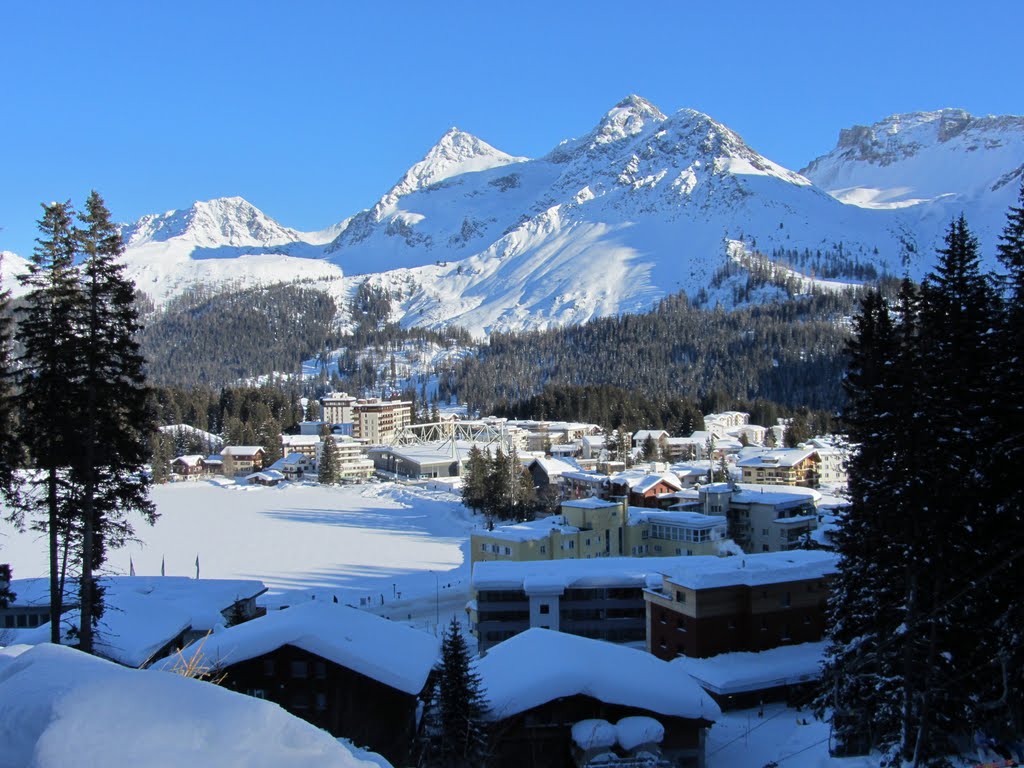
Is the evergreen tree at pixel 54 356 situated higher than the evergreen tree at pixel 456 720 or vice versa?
the evergreen tree at pixel 54 356

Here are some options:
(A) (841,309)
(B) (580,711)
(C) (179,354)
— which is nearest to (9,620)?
(B) (580,711)

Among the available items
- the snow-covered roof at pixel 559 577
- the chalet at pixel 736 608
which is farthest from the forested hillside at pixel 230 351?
the chalet at pixel 736 608

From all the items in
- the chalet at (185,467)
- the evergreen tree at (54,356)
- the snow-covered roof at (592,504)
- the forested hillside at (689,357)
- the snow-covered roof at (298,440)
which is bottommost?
the chalet at (185,467)

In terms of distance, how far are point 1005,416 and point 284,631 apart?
37.3ft

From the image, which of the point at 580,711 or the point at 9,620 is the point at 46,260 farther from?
the point at 9,620

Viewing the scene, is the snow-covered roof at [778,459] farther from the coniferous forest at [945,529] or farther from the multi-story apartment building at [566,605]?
the coniferous forest at [945,529]

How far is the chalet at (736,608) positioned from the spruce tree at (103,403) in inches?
535

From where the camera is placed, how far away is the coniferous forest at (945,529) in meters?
10.3

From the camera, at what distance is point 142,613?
17297mm

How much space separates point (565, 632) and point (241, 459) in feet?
202

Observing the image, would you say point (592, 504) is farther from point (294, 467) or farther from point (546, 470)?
point (294, 467)

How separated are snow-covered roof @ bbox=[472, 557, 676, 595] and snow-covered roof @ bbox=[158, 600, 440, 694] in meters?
8.52

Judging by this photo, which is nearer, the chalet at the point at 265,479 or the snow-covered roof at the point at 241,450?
the chalet at the point at 265,479

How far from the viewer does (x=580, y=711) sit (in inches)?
524
